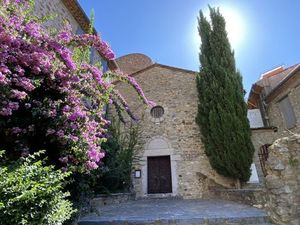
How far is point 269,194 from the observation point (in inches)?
200

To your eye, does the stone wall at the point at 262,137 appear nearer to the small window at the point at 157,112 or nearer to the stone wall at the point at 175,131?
the stone wall at the point at 175,131

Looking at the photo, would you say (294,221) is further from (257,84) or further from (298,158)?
(257,84)

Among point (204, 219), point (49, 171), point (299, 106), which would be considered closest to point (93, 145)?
point (49, 171)

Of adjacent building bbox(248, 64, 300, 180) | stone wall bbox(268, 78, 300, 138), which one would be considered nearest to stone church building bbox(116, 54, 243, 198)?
adjacent building bbox(248, 64, 300, 180)

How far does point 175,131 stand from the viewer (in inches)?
450

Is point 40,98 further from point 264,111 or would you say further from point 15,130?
point 264,111

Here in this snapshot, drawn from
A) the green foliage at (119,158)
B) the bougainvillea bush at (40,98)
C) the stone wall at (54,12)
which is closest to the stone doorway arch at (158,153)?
the green foliage at (119,158)

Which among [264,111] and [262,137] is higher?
[264,111]

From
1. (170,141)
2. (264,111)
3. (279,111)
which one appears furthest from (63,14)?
(264,111)

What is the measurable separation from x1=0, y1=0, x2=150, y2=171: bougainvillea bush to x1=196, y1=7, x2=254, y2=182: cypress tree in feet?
21.5

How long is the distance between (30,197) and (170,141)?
8877mm

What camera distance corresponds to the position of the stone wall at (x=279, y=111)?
11.5m

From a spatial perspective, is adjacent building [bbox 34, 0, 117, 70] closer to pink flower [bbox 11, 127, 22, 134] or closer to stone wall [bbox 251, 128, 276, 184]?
pink flower [bbox 11, 127, 22, 134]

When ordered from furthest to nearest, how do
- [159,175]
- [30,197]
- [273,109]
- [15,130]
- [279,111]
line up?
[273,109], [279,111], [159,175], [15,130], [30,197]
